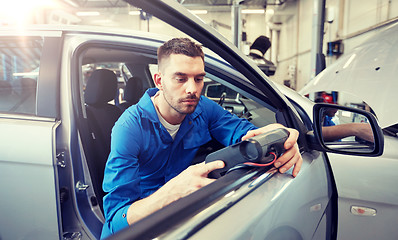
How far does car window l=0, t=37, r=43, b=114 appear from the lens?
164 centimetres

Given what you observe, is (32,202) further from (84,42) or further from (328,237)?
(328,237)

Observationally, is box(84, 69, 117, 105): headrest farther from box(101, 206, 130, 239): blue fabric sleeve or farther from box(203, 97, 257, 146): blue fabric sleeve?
box(101, 206, 130, 239): blue fabric sleeve

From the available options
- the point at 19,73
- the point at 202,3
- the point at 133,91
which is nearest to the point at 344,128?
the point at 19,73

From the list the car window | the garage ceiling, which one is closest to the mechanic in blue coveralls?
the car window

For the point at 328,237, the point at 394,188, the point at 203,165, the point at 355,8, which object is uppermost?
the point at 355,8

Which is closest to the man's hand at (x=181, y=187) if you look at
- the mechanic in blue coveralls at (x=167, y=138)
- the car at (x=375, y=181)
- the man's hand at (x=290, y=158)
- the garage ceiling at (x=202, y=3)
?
the mechanic in blue coveralls at (x=167, y=138)

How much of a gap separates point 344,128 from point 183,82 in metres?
0.72

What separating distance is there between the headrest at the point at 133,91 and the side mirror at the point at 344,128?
2.03 m

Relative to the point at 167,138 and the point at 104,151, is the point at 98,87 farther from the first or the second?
the point at 167,138

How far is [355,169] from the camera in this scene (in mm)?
1323

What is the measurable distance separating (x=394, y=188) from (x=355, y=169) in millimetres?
165

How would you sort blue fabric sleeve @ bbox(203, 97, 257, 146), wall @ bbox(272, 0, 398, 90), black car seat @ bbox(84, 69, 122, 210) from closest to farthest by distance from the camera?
blue fabric sleeve @ bbox(203, 97, 257, 146)
black car seat @ bbox(84, 69, 122, 210)
wall @ bbox(272, 0, 398, 90)

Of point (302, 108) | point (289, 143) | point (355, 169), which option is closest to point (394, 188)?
point (355, 169)

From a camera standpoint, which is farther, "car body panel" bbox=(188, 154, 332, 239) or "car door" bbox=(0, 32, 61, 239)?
"car door" bbox=(0, 32, 61, 239)
